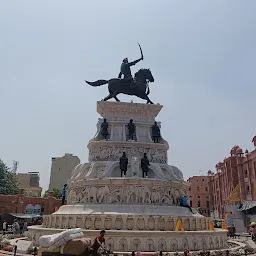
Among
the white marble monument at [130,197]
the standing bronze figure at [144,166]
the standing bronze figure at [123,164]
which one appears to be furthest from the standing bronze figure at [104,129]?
the standing bronze figure at [144,166]

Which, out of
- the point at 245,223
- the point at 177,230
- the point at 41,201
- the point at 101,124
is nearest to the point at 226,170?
the point at 245,223

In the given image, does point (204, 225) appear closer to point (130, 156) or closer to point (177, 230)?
point (177, 230)

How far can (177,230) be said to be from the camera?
18.5 m

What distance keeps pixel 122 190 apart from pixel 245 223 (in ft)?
93.9

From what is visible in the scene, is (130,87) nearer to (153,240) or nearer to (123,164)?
(123,164)

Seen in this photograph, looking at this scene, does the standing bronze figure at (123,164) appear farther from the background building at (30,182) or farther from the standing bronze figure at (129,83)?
the background building at (30,182)

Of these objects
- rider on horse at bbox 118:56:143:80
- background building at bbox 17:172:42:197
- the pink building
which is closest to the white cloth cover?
rider on horse at bbox 118:56:143:80

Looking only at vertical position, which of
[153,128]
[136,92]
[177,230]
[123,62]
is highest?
[123,62]

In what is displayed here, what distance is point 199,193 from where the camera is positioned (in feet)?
265

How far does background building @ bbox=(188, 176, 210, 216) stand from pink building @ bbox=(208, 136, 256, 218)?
8.10m

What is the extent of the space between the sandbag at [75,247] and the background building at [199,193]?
2899 inches

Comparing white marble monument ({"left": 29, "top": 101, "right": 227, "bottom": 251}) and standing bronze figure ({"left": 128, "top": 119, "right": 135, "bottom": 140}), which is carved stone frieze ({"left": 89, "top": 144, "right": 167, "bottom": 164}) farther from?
standing bronze figure ({"left": 128, "top": 119, "right": 135, "bottom": 140})

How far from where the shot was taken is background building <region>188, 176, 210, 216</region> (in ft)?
262

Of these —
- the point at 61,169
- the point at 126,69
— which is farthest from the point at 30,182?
the point at 126,69
